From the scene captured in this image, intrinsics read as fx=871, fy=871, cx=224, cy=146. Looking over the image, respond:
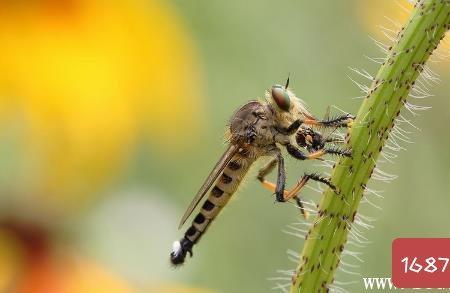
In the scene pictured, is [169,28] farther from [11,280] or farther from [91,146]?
[11,280]

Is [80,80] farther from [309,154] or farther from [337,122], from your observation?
[337,122]

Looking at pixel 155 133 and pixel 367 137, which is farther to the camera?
pixel 155 133

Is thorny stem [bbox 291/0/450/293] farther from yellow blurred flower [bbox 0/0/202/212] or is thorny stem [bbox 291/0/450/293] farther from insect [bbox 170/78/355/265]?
yellow blurred flower [bbox 0/0/202/212]

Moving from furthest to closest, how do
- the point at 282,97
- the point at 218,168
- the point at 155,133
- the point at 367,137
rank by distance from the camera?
1. the point at 155,133
2. the point at 218,168
3. the point at 282,97
4. the point at 367,137

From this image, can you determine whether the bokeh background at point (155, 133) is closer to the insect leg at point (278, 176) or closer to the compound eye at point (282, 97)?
the insect leg at point (278, 176)

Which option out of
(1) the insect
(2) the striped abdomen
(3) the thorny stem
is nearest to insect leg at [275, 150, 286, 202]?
(1) the insect

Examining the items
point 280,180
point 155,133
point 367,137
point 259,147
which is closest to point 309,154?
point 280,180

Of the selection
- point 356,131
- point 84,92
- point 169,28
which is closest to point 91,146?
point 84,92
